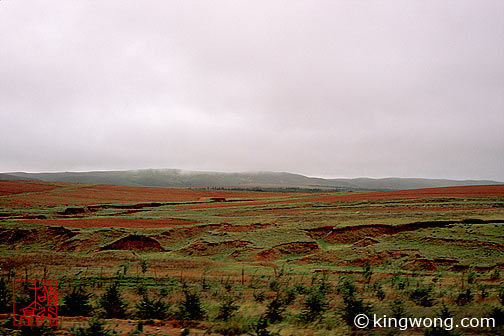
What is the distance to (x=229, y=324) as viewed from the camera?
289 inches

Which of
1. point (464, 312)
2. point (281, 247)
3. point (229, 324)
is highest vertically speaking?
point (464, 312)

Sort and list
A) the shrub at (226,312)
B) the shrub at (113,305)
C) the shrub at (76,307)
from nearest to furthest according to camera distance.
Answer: the shrub at (226,312) → the shrub at (113,305) → the shrub at (76,307)

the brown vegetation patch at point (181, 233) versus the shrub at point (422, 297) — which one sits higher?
the shrub at point (422, 297)

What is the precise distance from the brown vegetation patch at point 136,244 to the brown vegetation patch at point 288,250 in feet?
28.1

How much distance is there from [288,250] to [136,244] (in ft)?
41.3

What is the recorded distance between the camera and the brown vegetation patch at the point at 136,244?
20.9 metres

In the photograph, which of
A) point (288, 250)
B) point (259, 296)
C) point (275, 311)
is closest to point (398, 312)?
point (275, 311)

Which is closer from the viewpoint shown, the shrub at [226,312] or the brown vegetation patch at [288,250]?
the shrub at [226,312]

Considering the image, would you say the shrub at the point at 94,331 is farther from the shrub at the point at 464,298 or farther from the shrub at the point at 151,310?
the shrub at the point at 464,298

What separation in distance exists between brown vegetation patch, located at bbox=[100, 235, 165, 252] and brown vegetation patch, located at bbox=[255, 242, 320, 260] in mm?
8570

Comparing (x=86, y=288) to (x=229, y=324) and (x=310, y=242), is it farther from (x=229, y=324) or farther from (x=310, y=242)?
(x=310, y=242)

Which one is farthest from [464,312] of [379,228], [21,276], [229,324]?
[21,276]

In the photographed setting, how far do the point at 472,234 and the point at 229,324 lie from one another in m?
18.4

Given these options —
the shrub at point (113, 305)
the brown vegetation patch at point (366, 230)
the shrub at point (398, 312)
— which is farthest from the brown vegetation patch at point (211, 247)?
the shrub at point (398, 312)
